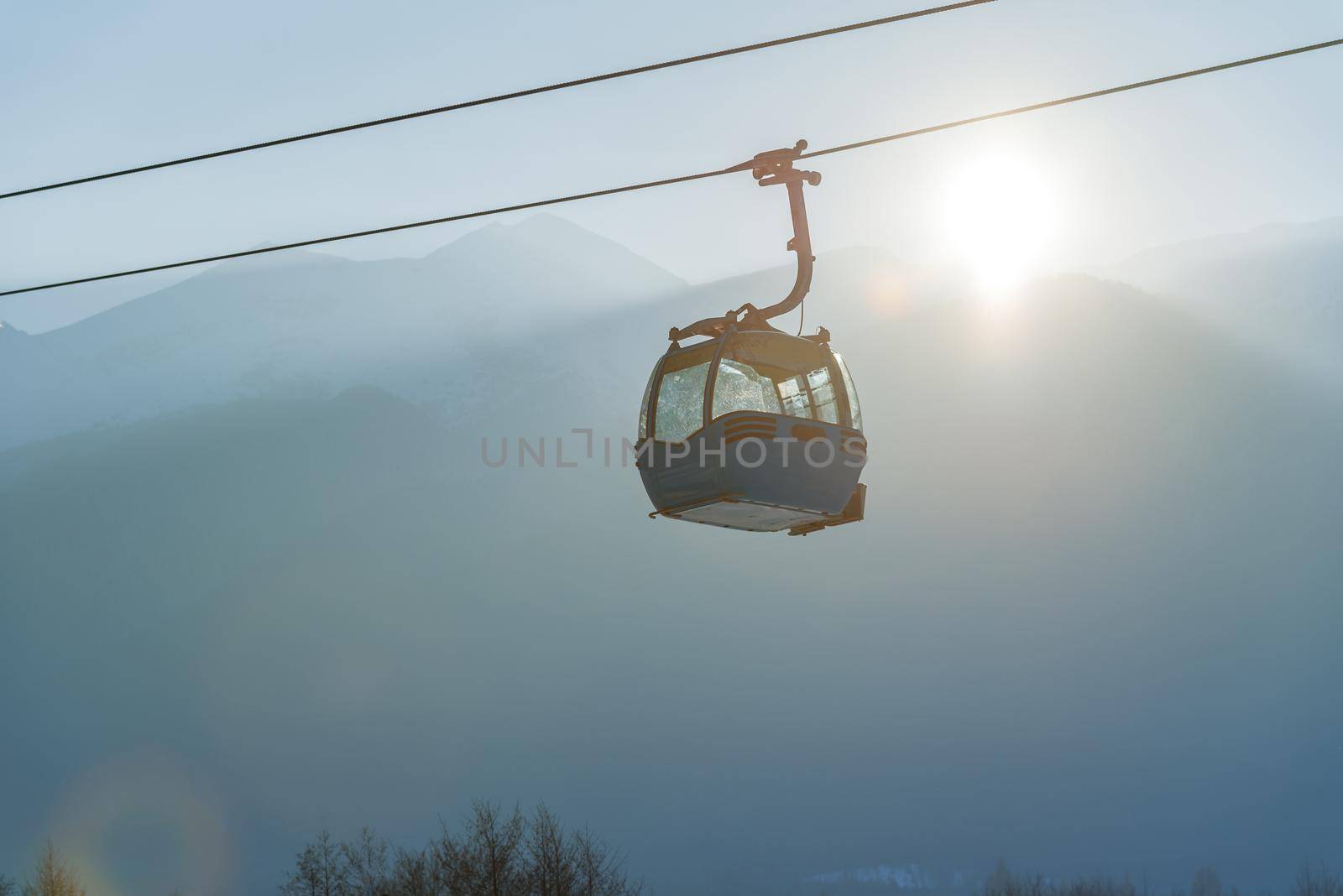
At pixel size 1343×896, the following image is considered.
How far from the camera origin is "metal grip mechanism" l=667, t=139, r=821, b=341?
33.0ft

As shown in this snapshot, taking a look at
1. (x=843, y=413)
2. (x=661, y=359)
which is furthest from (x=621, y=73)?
(x=843, y=413)

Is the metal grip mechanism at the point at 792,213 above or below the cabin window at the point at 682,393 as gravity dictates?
above

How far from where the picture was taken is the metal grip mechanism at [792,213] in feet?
33.0

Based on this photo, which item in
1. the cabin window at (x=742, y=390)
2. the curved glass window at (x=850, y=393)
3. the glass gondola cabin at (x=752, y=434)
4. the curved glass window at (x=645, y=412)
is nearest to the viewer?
the glass gondola cabin at (x=752, y=434)

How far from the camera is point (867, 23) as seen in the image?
32.5 feet

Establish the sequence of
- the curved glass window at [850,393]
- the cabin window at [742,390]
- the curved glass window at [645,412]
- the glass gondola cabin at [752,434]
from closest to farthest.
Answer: the glass gondola cabin at [752,434]
the cabin window at [742,390]
the curved glass window at [645,412]
the curved glass window at [850,393]

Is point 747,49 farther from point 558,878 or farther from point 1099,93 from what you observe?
point 558,878

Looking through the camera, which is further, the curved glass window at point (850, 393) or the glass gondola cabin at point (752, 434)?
the curved glass window at point (850, 393)

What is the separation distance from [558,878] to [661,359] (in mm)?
81973

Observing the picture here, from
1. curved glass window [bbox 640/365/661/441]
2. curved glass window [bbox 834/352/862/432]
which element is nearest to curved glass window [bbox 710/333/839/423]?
curved glass window [bbox 834/352/862/432]

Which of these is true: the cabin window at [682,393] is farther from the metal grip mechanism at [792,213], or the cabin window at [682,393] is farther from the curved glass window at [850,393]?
the curved glass window at [850,393]

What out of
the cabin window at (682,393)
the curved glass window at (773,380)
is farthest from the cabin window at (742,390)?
the cabin window at (682,393)

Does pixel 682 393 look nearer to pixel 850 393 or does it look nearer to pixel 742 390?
pixel 742 390

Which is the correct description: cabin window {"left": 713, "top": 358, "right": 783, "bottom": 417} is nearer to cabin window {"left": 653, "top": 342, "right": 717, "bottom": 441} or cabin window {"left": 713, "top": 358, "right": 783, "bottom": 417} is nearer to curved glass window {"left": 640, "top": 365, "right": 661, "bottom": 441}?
cabin window {"left": 653, "top": 342, "right": 717, "bottom": 441}
